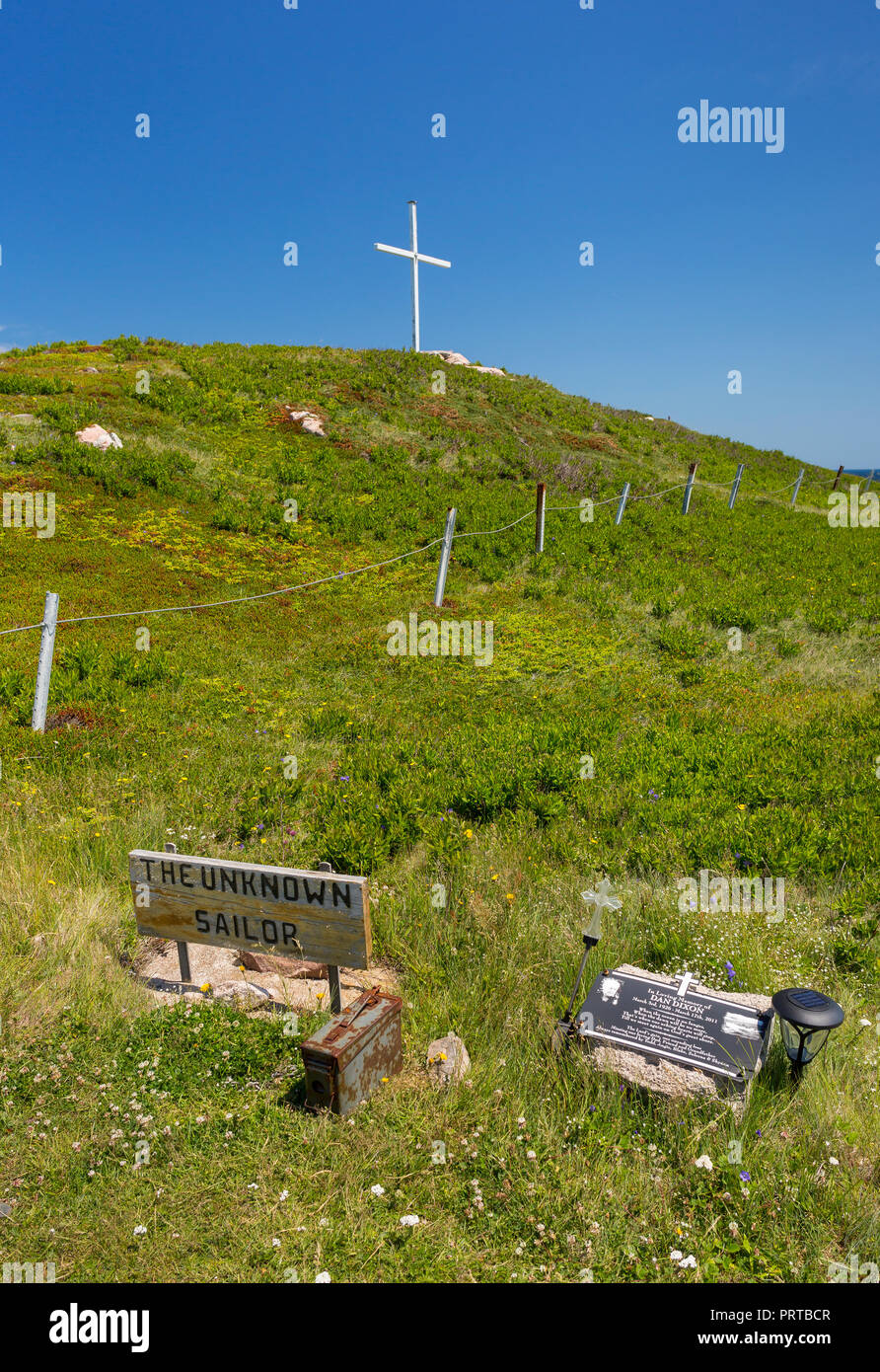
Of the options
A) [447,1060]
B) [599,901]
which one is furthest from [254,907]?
[599,901]

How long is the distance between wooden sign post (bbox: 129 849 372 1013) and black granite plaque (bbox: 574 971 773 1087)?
1.40 m

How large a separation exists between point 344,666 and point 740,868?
6779 millimetres

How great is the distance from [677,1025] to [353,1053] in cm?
180

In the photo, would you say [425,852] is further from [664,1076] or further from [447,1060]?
[664,1076]

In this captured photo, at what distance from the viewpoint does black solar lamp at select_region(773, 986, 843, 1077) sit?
3533 mm

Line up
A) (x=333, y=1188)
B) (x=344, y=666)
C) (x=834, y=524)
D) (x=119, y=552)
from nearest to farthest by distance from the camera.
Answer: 1. (x=333, y=1188)
2. (x=344, y=666)
3. (x=119, y=552)
4. (x=834, y=524)

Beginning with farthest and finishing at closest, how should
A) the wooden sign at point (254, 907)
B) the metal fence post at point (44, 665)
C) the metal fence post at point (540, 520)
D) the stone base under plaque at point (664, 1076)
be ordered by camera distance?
the metal fence post at point (540, 520), the metal fence post at point (44, 665), the wooden sign at point (254, 907), the stone base under plaque at point (664, 1076)

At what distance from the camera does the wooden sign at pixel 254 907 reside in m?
4.19

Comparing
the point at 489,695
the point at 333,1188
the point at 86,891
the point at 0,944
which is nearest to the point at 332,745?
the point at 489,695

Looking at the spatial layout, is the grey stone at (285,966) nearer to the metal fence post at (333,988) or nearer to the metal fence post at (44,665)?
the metal fence post at (333,988)

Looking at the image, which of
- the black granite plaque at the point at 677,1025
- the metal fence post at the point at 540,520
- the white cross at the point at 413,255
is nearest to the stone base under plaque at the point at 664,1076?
the black granite plaque at the point at 677,1025

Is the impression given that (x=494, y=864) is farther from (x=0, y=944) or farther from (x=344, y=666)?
(x=344, y=666)

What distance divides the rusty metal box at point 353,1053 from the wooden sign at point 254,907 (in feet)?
1.25

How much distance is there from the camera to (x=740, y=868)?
20.1 feet
